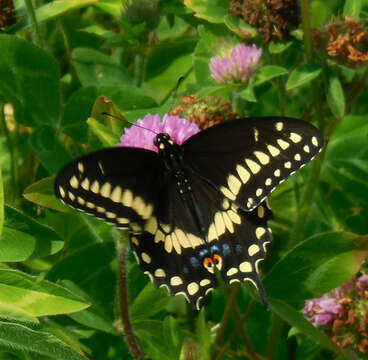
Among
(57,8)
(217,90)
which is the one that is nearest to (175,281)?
(217,90)

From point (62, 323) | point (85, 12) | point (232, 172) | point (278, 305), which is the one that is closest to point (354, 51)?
point (232, 172)

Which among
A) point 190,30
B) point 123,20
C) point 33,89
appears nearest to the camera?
point 33,89

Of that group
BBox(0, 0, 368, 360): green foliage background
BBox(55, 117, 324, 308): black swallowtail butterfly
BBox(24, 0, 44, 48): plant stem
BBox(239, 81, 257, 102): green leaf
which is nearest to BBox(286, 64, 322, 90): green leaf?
BBox(0, 0, 368, 360): green foliage background

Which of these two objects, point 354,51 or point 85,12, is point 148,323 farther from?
point 85,12

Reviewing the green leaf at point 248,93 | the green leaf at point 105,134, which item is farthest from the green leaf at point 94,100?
the green leaf at point 105,134

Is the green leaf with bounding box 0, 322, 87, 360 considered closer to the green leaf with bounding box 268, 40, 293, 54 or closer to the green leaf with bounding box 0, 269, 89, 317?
the green leaf with bounding box 0, 269, 89, 317

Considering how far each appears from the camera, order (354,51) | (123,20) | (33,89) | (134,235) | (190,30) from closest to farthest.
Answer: (134,235), (354,51), (33,89), (123,20), (190,30)
